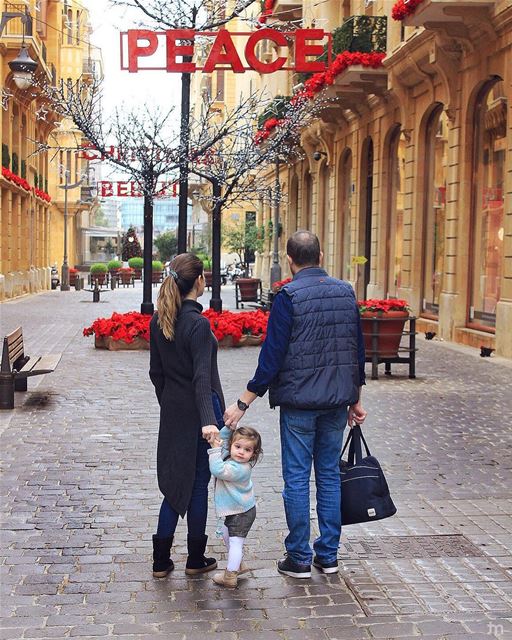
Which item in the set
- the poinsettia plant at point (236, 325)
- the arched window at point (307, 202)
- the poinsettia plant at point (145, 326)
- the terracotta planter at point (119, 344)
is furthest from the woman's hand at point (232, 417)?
the arched window at point (307, 202)

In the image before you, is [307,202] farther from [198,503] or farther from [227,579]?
[227,579]

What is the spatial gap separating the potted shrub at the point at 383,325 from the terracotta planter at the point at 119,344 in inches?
203

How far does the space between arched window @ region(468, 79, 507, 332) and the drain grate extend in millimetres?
12092

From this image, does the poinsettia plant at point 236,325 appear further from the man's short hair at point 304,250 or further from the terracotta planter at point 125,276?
the terracotta planter at point 125,276

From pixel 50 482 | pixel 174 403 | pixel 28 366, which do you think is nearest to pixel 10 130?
pixel 28 366

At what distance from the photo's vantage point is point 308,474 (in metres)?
5.13

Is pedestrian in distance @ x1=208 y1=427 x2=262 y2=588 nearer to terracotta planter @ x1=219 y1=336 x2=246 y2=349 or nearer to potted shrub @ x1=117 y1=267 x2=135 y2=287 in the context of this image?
terracotta planter @ x1=219 y1=336 x2=246 y2=349

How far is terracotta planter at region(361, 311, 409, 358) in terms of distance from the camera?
12.8 meters

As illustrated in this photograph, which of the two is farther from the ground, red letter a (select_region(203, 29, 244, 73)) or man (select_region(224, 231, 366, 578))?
red letter a (select_region(203, 29, 244, 73))

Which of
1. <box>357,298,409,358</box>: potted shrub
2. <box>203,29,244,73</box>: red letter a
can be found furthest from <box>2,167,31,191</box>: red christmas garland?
<box>357,298,409,358</box>: potted shrub

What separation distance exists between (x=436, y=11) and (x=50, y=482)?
12755 mm

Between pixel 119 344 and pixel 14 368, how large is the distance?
5.89m

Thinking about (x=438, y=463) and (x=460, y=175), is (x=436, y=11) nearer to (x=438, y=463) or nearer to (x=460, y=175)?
(x=460, y=175)

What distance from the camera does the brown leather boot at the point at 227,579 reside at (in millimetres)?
4973
